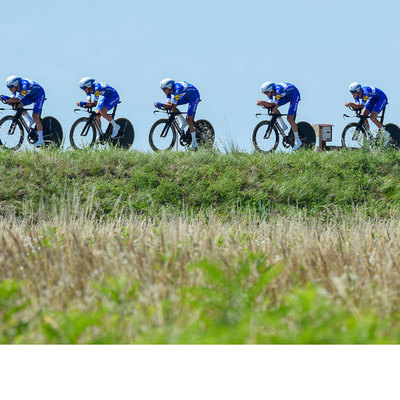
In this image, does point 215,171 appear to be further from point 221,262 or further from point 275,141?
point 221,262

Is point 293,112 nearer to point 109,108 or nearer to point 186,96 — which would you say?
point 186,96

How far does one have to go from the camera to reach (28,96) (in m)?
17.6

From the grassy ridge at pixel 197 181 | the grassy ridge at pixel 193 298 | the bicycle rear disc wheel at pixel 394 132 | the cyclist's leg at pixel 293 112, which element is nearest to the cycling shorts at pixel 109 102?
the grassy ridge at pixel 197 181

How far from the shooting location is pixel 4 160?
14.6 metres

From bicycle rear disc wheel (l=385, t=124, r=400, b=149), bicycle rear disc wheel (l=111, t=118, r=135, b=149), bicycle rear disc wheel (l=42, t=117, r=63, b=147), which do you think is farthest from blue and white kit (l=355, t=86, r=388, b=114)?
bicycle rear disc wheel (l=42, t=117, r=63, b=147)

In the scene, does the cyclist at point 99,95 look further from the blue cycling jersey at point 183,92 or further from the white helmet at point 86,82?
the blue cycling jersey at point 183,92

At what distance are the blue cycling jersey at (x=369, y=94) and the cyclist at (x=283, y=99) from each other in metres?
Answer: 2.74

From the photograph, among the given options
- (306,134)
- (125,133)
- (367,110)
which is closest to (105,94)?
(125,133)

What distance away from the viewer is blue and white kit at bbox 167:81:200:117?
17.6m

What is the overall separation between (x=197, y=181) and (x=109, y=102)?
5.10m

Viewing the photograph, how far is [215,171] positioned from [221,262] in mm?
9456

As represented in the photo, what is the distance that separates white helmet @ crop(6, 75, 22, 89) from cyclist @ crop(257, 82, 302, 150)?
23.4 feet

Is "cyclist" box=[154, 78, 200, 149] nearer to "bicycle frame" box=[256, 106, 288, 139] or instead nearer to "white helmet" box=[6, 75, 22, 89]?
"bicycle frame" box=[256, 106, 288, 139]

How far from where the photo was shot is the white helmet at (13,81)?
17409 millimetres
